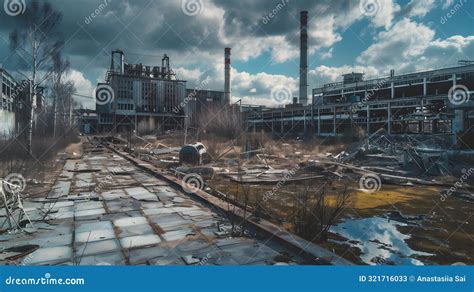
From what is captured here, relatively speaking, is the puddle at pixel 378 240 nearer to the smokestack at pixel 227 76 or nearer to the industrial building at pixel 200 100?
the smokestack at pixel 227 76

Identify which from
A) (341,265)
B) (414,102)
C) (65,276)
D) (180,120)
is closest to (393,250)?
(341,265)

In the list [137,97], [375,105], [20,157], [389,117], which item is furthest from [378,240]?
[137,97]

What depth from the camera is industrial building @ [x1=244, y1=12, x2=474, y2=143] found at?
36.3 metres

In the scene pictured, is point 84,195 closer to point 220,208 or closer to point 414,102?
point 220,208

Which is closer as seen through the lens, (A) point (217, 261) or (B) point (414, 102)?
(A) point (217, 261)

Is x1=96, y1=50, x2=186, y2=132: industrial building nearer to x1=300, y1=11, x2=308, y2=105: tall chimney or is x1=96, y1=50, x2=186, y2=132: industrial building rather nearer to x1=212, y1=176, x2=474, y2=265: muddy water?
x1=300, y1=11, x2=308, y2=105: tall chimney

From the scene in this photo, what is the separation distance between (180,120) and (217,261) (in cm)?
5795

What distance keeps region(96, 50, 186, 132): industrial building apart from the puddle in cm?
5175

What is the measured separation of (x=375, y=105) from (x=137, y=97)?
119 feet

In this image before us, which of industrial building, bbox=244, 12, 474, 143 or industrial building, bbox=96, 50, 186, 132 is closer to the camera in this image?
industrial building, bbox=244, 12, 474, 143

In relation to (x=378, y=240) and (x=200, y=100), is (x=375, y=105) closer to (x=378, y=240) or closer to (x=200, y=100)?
(x=200, y=100)

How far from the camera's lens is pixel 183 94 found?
61.1 metres

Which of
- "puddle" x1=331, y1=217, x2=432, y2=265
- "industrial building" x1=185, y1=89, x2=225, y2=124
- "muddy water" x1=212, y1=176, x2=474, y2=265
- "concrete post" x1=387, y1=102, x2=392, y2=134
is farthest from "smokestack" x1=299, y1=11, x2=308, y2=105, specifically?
"puddle" x1=331, y1=217, x2=432, y2=265

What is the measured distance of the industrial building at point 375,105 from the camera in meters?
36.3
